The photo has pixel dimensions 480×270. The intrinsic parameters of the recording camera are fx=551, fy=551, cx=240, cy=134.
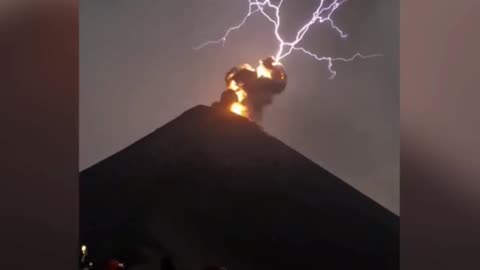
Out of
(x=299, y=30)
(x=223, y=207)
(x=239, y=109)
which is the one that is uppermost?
(x=299, y=30)

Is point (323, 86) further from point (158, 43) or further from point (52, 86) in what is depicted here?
point (52, 86)

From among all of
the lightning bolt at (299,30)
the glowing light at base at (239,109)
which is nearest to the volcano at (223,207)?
the glowing light at base at (239,109)

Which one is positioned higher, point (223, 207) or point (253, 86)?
point (253, 86)

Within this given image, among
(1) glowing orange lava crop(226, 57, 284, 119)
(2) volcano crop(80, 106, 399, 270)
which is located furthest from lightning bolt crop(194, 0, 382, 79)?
(2) volcano crop(80, 106, 399, 270)

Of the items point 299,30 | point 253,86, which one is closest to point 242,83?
point 253,86

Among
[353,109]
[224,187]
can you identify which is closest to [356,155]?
[353,109]

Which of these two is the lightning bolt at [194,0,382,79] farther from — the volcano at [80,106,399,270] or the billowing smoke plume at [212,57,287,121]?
the volcano at [80,106,399,270]

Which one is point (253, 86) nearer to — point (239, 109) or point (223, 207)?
point (239, 109)
